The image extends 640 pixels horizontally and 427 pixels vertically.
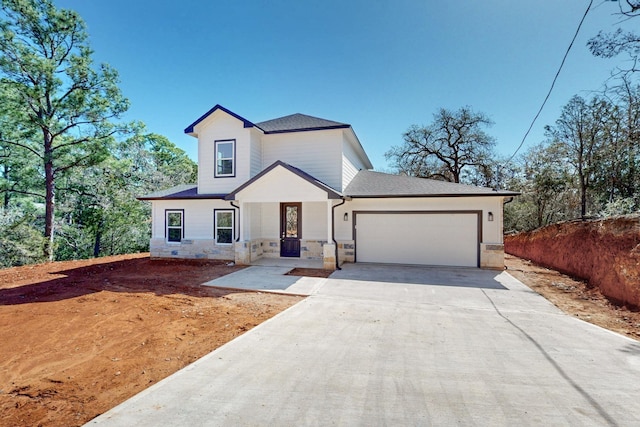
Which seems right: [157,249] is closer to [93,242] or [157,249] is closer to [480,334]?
[93,242]

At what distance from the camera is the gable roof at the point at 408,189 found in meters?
10.6

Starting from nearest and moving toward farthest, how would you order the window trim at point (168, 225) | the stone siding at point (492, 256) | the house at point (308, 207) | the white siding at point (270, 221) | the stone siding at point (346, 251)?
the stone siding at point (492, 256), the house at point (308, 207), the stone siding at point (346, 251), the white siding at point (270, 221), the window trim at point (168, 225)

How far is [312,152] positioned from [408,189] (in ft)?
15.2

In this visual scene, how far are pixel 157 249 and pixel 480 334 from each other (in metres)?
13.9

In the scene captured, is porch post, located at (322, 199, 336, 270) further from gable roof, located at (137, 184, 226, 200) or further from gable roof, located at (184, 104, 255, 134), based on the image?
gable roof, located at (184, 104, 255, 134)

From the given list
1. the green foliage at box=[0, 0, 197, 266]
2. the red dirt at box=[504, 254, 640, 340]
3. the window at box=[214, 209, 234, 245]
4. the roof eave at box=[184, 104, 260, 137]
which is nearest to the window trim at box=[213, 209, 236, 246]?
the window at box=[214, 209, 234, 245]

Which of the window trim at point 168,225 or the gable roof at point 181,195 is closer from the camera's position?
the gable roof at point 181,195

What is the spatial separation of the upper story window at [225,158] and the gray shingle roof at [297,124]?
5.93 ft

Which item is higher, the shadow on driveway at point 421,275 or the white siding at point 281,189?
the white siding at point 281,189

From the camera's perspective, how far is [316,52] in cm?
1383

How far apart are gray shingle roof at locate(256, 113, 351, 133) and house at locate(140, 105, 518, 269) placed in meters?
0.06

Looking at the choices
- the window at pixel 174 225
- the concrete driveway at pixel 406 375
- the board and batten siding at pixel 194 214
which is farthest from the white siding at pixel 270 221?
the concrete driveway at pixel 406 375

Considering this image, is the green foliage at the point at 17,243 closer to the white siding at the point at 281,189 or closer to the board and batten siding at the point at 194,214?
the board and batten siding at the point at 194,214

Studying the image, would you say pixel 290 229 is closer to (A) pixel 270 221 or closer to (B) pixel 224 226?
(A) pixel 270 221
